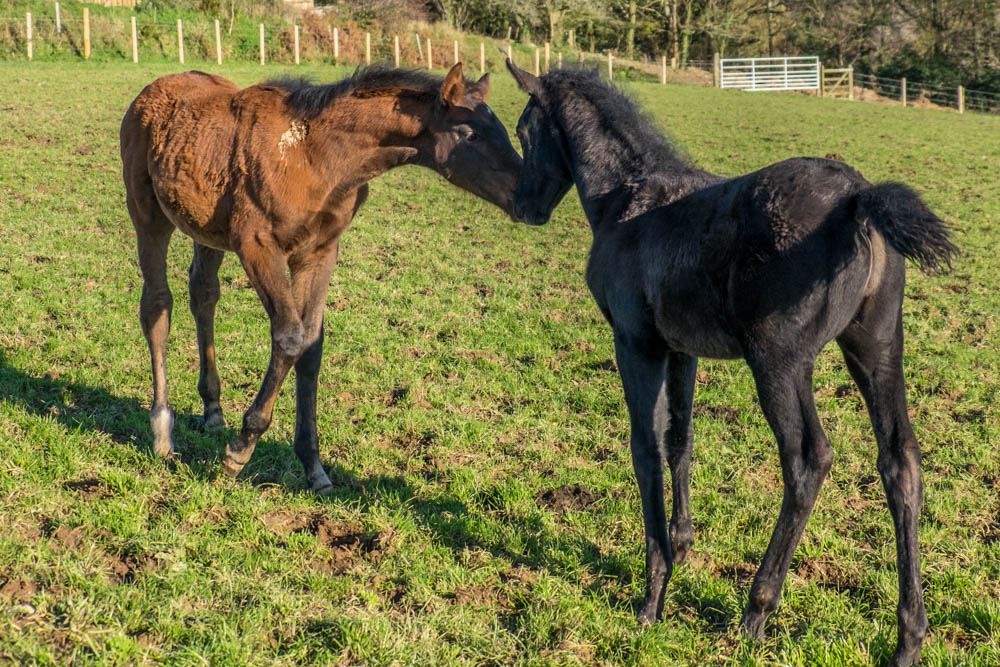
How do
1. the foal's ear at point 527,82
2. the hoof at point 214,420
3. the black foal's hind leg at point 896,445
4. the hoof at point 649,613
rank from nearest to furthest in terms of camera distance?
1. the black foal's hind leg at point 896,445
2. the hoof at point 649,613
3. the foal's ear at point 527,82
4. the hoof at point 214,420

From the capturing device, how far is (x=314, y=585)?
132 inches

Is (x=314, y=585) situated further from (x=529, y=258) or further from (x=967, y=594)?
(x=529, y=258)

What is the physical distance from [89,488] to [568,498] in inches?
96.5

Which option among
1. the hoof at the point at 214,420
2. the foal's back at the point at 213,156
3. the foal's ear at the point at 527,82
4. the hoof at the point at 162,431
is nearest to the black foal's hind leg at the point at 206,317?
the hoof at the point at 214,420

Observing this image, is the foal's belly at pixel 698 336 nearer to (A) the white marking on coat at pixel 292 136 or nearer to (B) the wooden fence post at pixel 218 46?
(A) the white marking on coat at pixel 292 136

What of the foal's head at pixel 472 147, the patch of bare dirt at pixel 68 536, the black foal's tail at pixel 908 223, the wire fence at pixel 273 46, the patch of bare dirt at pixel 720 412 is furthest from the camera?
the wire fence at pixel 273 46

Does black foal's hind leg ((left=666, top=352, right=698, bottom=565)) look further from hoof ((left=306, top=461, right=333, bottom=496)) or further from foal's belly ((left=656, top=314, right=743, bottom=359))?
hoof ((left=306, top=461, right=333, bottom=496))

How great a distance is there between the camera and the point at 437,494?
427 centimetres

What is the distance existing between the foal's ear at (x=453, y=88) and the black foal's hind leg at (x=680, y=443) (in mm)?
1682

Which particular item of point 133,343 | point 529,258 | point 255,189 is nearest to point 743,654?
point 255,189

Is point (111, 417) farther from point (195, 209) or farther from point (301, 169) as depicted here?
point (301, 169)

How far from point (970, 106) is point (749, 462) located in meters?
33.7

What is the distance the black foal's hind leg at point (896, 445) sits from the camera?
2.94 metres

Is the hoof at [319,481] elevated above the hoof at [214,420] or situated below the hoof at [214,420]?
below
